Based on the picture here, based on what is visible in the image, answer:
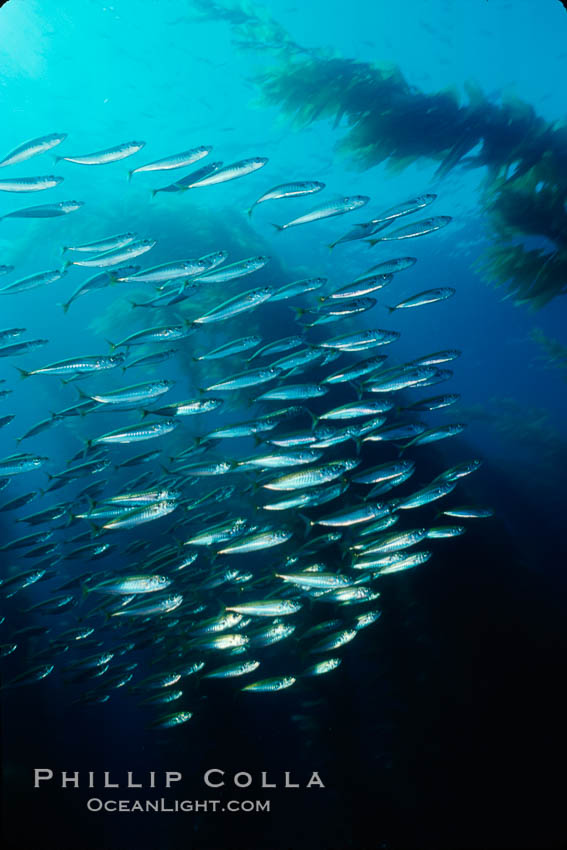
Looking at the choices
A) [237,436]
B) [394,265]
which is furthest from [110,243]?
[394,265]

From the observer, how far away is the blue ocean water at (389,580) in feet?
29.3

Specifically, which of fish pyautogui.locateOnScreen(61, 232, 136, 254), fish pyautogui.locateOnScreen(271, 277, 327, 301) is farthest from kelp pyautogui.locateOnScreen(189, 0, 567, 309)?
fish pyautogui.locateOnScreen(61, 232, 136, 254)

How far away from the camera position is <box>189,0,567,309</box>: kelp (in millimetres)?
8344

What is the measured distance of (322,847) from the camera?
31.3 feet

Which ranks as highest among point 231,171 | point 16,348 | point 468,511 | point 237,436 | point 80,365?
point 231,171

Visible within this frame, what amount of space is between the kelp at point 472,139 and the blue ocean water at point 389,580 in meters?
0.29

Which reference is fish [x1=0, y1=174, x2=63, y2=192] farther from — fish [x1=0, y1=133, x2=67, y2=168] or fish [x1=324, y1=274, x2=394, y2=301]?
fish [x1=324, y1=274, x2=394, y2=301]

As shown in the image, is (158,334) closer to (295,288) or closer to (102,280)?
(102,280)

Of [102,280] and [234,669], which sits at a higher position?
[102,280]

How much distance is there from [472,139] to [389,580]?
31.0ft

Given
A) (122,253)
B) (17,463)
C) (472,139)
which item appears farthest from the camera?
(472,139)

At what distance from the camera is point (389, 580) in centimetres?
945

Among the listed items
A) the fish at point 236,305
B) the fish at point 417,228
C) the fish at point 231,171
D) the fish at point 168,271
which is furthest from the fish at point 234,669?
the fish at point 231,171

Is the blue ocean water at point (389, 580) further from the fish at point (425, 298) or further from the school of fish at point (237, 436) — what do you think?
the fish at point (425, 298)
